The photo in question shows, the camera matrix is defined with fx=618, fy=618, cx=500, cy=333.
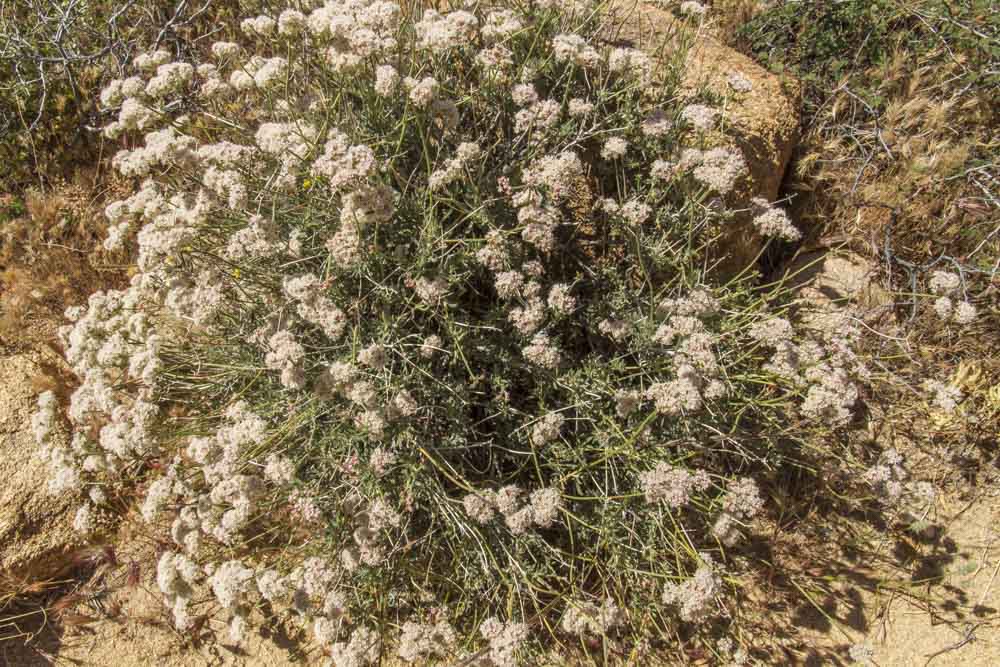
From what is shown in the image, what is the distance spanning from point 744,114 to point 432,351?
10.4 feet

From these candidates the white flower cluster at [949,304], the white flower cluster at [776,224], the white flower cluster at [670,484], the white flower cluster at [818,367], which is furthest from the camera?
the white flower cluster at [949,304]

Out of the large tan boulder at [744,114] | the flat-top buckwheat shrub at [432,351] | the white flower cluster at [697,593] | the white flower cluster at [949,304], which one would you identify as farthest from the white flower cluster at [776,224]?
the white flower cluster at [697,593]

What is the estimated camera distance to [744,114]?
4805 millimetres

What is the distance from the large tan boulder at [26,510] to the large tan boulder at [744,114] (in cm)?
529

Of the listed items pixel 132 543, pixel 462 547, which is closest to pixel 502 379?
pixel 462 547

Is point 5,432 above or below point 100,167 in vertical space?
below

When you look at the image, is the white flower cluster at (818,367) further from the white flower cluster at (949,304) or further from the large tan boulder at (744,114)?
the large tan boulder at (744,114)

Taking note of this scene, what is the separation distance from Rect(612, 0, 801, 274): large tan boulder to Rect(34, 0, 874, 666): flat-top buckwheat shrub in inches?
21.7

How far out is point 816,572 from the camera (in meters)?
4.48

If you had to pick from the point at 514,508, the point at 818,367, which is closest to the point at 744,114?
the point at 818,367

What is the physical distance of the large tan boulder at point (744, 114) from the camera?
15.5 ft

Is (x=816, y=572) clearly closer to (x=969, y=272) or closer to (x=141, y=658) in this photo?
(x=969, y=272)

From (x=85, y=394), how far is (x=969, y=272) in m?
6.47

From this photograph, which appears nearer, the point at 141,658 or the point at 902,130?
the point at 141,658
